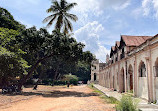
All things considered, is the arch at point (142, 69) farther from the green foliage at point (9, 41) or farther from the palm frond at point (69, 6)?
the palm frond at point (69, 6)

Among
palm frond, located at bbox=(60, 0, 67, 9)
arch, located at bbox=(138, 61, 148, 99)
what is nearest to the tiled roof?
arch, located at bbox=(138, 61, 148, 99)

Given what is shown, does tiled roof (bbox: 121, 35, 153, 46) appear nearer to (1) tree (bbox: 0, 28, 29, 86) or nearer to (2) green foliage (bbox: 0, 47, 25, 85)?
(1) tree (bbox: 0, 28, 29, 86)

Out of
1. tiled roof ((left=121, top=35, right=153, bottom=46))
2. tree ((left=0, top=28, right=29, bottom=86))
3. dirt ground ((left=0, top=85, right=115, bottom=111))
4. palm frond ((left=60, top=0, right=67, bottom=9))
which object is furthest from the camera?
palm frond ((left=60, top=0, right=67, bottom=9))

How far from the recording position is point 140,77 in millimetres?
15023

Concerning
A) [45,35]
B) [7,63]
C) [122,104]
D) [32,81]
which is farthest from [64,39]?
[32,81]

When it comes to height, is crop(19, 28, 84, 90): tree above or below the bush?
above

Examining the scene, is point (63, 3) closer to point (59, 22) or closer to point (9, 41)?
point (59, 22)

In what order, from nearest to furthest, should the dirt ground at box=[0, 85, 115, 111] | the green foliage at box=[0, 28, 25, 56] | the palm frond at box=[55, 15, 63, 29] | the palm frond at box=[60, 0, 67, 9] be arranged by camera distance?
the dirt ground at box=[0, 85, 115, 111] → the green foliage at box=[0, 28, 25, 56] → the palm frond at box=[55, 15, 63, 29] → the palm frond at box=[60, 0, 67, 9]

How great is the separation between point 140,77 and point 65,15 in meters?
17.7

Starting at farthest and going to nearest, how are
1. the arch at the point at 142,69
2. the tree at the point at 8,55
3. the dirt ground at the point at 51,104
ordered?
the tree at the point at 8,55 → the arch at the point at 142,69 → the dirt ground at the point at 51,104

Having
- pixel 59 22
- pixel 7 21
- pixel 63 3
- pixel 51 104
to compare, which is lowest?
pixel 51 104

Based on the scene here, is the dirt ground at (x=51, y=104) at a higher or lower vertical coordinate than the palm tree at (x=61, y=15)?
lower

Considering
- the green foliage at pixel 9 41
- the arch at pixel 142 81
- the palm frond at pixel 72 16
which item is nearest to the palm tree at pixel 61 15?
the palm frond at pixel 72 16

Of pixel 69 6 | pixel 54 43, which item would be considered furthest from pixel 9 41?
pixel 69 6
